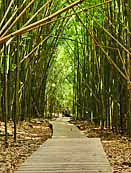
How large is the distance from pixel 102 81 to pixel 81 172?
16.9 feet

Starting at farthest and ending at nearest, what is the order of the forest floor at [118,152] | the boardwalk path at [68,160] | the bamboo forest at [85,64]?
the bamboo forest at [85,64], the forest floor at [118,152], the boardwalk path at [68,160]

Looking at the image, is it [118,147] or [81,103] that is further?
[81,103]

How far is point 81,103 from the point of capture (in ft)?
43.0

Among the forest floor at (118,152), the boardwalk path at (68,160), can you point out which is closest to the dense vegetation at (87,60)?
the forest floor at (118,152)

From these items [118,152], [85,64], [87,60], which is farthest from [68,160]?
[85,64]

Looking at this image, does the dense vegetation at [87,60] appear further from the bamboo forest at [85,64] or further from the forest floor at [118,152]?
the forest floor at [118,152]

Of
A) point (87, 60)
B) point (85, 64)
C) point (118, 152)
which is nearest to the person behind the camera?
point (118, 152)

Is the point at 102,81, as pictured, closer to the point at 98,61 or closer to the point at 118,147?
the point at 98,61

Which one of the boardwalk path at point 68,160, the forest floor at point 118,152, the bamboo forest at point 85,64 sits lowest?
the forest floor at point 118,152

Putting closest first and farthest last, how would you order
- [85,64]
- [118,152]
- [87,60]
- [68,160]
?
[68,160], [118,152], [87,60], [85,64]

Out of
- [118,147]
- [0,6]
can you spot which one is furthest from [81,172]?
[0,6]

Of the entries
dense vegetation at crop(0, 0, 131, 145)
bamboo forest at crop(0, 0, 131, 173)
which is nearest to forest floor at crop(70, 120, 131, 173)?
bamboo forest at crop(0, 0, 131, 173)

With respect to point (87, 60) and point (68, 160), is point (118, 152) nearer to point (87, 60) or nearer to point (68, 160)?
point (68, 160)

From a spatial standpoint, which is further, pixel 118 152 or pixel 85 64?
pixel 85 64
